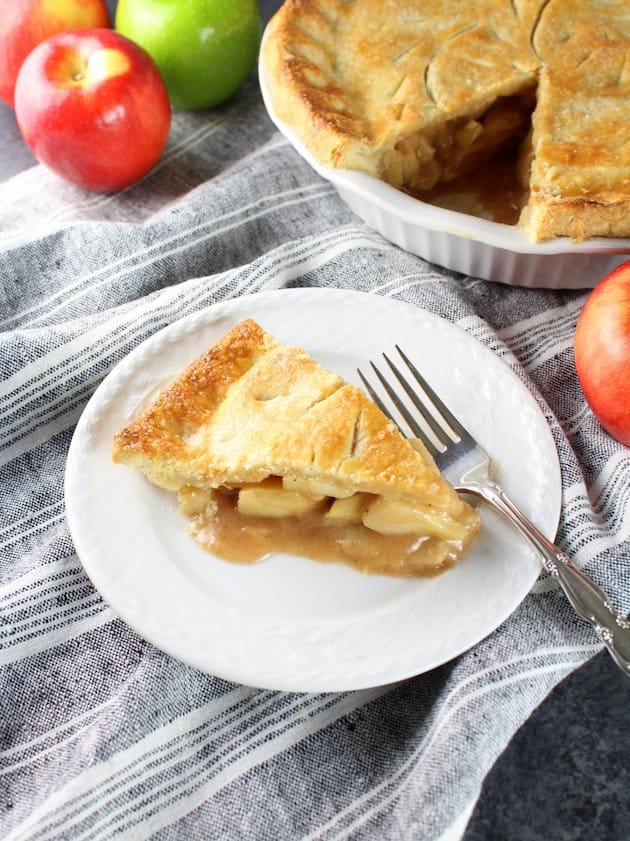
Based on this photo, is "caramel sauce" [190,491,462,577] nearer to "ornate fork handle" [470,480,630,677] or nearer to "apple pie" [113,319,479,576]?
"apple pie" [113,319,479,576]

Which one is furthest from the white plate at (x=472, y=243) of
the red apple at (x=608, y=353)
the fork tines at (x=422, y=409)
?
the fork tines at (x=422, y=409)

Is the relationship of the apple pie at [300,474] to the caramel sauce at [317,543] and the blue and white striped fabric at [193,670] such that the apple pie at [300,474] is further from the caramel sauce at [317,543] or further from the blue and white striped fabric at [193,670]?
the blue and white striped fabric at [193,670]

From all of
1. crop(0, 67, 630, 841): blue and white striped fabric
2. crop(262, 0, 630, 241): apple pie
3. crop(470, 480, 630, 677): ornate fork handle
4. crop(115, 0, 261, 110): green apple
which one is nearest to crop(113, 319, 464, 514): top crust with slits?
crop(470, 480, 630, 677): ornate fork handle

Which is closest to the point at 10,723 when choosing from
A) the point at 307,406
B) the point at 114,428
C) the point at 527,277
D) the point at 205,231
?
the point at 114,428

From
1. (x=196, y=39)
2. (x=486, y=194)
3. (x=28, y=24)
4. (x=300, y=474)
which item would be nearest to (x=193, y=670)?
(x=300, y=474)

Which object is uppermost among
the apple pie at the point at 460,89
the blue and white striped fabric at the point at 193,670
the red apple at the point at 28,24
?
the red apple at the point at 28,24

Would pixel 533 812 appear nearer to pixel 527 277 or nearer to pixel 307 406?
pixel 307 406

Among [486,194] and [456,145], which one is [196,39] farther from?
[486,194]
